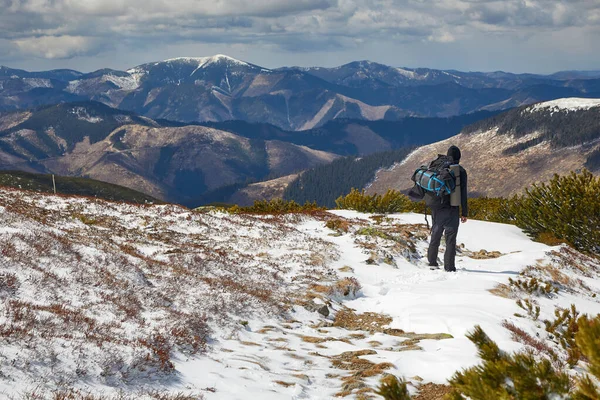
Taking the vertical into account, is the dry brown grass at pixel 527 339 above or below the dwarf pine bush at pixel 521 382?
below

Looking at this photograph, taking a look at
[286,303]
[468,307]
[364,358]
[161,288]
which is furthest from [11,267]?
[468,307]

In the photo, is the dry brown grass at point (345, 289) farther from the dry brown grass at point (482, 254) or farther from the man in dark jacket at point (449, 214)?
the dry brown grass at point (482, 254)

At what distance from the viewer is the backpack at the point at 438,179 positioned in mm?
12750

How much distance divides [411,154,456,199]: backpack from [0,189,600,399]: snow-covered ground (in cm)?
257

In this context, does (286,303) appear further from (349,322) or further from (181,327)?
(181,327)

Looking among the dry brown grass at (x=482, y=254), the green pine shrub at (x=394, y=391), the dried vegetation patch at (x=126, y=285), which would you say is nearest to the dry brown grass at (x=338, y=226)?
the dried vegetation patch at (x=126, y=285)

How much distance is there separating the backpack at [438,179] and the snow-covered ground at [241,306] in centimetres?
257

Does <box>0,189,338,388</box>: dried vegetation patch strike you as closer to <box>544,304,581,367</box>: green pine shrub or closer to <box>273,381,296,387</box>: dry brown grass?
<box>273,381,296,387</box>: dry brown grass

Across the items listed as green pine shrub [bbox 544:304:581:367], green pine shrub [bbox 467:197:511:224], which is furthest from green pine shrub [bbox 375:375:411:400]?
green pine shrub [bbox 467:197:511:224]

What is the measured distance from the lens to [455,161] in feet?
43.1

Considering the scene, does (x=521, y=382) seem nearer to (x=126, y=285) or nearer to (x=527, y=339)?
(x=527, y=339)

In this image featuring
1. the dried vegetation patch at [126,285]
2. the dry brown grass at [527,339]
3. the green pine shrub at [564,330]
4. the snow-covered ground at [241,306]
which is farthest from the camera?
the green pine shrub at [564,330]

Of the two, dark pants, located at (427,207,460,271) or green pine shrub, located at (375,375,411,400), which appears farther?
dark pants, located at (427,207,460,271)

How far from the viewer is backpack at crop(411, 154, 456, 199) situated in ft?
41.8
